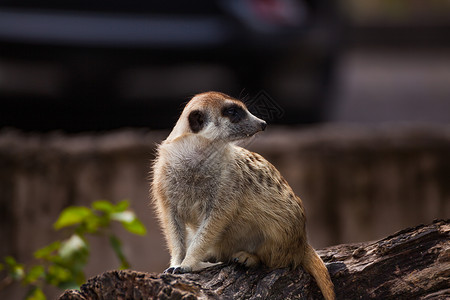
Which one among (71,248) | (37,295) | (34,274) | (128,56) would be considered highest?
(128,56)

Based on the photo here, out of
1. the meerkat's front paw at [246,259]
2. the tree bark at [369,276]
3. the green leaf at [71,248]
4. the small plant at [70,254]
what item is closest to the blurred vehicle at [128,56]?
the small plant at [70,254]

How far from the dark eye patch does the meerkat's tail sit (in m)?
0.63

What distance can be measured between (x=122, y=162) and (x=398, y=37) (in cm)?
1187

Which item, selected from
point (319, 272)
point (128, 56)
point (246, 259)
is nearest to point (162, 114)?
point (128, 56)

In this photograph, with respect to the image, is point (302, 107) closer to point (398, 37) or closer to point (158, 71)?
point (158, 71)

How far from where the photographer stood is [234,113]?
334cm

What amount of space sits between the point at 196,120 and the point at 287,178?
2.39 metres

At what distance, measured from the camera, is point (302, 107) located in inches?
274

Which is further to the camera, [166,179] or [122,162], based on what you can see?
[122,162]

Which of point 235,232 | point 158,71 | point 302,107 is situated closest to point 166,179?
point 235,232

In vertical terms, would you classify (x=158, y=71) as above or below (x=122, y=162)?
above

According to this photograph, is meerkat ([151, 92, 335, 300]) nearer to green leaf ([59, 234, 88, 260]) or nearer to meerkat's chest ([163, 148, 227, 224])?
meerkat's chest ([163, 148, 227, 224])

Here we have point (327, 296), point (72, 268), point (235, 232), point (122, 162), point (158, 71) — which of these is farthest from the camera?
point (158, 71)

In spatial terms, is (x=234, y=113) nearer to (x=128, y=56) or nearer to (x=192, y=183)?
(x=192, y=183)
